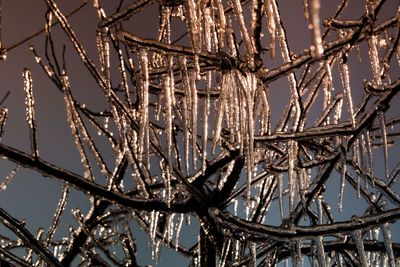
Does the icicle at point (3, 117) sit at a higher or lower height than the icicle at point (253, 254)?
higher

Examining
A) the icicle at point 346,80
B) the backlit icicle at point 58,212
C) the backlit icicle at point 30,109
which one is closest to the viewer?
the icicle at point 346,80

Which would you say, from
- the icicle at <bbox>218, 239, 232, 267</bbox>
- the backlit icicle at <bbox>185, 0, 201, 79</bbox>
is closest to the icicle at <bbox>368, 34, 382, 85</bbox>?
the backlit icicle at <bbox>185, 0, 201, 79</bbox>

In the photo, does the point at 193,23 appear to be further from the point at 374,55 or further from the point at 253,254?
the point at 253,254

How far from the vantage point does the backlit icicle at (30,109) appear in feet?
5.64

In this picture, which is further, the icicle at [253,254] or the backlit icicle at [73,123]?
the backlit icicle at [73,123]

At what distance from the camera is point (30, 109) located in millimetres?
1743

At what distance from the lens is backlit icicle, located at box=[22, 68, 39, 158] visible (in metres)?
1.72

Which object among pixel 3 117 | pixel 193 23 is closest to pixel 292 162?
pixel 193 23

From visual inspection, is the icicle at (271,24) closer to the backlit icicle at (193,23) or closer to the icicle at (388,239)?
the backlit icicle at (193,23)

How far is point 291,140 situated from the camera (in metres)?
1.91

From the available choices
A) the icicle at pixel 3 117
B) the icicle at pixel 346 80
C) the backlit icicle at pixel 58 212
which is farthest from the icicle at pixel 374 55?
the backlit icicle at pixel 58 212

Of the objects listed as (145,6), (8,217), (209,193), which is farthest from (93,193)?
(145,6)

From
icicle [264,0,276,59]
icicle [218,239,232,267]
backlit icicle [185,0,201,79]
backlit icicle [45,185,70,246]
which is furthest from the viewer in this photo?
backlit icicle [45,185,70,246]

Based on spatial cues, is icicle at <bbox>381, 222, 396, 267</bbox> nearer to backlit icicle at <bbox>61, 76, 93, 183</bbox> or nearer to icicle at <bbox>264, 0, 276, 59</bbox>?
icicle at <bbox>264, 0, 276, 59</bbox>
